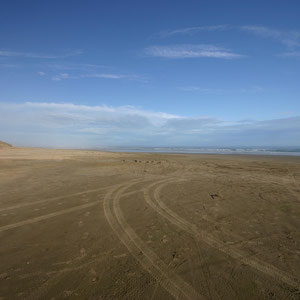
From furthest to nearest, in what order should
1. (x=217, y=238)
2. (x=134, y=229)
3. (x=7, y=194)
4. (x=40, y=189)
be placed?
(x=40, y=189) → (x=7, y=194) → (x=134, y=229) → (x=217, y=238)

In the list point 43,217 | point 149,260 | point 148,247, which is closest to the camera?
point 149,260

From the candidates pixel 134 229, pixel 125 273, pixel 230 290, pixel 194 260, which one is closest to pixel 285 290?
pixel 230 290

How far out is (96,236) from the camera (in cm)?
455

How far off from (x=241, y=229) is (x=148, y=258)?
2.66 meters

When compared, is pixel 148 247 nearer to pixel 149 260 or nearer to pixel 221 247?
pixel 149 260

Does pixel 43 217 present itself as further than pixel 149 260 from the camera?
Yes

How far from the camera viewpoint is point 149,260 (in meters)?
3.68

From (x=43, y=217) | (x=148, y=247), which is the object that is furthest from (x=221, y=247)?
(x=43, y=217)

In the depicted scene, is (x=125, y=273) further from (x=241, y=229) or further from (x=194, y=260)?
(x=241, y=229)

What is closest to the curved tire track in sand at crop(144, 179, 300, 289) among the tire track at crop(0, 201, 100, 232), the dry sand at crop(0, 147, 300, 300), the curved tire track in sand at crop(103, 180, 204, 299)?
the dry sand at crop(0, 147, 300, 300)

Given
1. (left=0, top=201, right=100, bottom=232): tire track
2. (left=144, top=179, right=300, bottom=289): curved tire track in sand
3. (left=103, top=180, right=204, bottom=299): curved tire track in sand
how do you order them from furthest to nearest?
(left=0, top=201, right=100, bottom=232): tire track
(left=144, top=179, right=300, bottom=289): curved tire track in sand
(left=103, top=180, right=204, bottom=299): curved tire track in sand

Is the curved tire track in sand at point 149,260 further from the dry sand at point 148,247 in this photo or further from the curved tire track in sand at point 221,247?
the curved tire track in sand at point 221,247

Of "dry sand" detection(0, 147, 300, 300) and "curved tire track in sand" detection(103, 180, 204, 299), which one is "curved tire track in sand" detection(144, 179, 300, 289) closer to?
"dry sand" detection(0, 147, 300, 300)

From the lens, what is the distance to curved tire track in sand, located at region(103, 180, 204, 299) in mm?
2954
